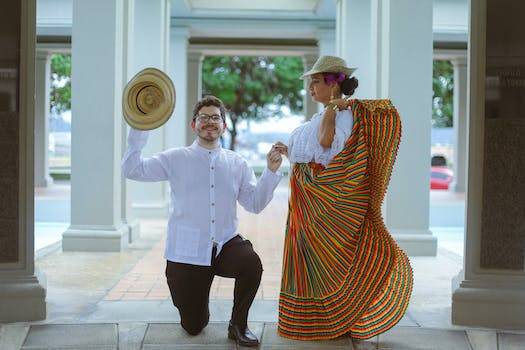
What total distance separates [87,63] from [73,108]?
504 millimetres

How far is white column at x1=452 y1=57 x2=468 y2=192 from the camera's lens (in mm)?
18716

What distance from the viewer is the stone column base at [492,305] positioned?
14.5 feet

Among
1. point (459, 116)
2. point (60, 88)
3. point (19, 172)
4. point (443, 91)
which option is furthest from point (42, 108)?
point (443, 91)

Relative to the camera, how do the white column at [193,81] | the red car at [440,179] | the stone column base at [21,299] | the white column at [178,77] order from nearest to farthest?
the stone column base at [21,299]
the white column at [178,77]
the white column at [193,81]
the red car at [440,179]

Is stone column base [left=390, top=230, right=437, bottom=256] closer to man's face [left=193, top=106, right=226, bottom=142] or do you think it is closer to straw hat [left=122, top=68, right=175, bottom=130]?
man's face [left=193, top=106, right=226, bottom=142]

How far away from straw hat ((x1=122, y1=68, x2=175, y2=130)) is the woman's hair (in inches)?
34.3

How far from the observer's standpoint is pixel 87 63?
296 inches

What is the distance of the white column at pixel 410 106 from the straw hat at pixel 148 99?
381 centimetres

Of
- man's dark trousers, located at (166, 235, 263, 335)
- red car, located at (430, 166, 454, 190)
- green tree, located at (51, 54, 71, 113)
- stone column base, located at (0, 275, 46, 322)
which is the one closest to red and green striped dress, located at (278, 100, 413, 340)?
man's dark trousers, located at (166, 235, 263, 335)

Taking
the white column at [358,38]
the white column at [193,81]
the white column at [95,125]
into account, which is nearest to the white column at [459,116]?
the white column at [193,81]

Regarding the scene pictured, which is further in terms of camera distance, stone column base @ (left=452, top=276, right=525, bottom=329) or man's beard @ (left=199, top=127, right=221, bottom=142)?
stone column base @ (left=452, top=276, right=525, bottom=329)

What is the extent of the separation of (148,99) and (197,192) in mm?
605

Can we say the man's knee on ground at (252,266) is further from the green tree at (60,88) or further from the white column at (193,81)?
the green tree at (60,88)

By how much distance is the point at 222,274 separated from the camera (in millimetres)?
4094
